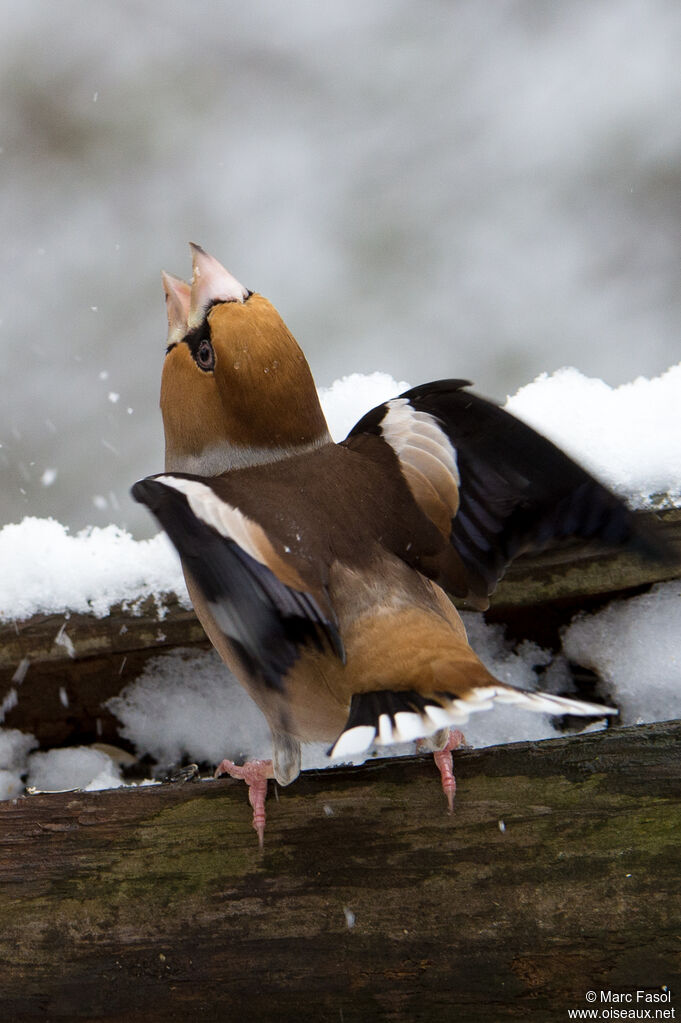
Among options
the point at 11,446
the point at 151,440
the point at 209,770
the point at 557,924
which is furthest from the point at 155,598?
the point at 11,446

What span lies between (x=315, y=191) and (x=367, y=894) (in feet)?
7.27

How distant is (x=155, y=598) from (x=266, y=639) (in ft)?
1.62

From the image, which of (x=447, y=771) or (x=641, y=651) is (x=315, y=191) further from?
(x=447, y=771)

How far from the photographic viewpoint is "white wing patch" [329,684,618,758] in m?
1.15

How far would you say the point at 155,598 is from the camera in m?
1.82

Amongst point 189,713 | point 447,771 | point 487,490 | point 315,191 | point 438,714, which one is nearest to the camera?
point 438,714

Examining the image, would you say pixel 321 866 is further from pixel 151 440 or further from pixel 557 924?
pixel 151 440

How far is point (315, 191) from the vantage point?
2955mm

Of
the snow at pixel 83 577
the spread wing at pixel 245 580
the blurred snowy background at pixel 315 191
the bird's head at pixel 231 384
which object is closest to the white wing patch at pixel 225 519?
the spread wing at pixel 245 580

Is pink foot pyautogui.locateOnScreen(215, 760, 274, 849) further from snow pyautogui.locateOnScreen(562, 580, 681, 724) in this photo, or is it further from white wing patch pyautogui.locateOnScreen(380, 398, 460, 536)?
snow pyautogui.locateOnScreen(562, 580, 681, 724)

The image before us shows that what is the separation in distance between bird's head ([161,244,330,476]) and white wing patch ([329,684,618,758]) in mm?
571

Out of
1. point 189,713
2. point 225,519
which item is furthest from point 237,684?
point 225,519

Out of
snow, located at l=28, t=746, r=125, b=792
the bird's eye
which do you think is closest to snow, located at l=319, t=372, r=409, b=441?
the bird's eye

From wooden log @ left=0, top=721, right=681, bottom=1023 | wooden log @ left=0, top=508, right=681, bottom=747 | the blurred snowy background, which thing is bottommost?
wooden log @ left=0, top=721, right=681, bottom=1023
